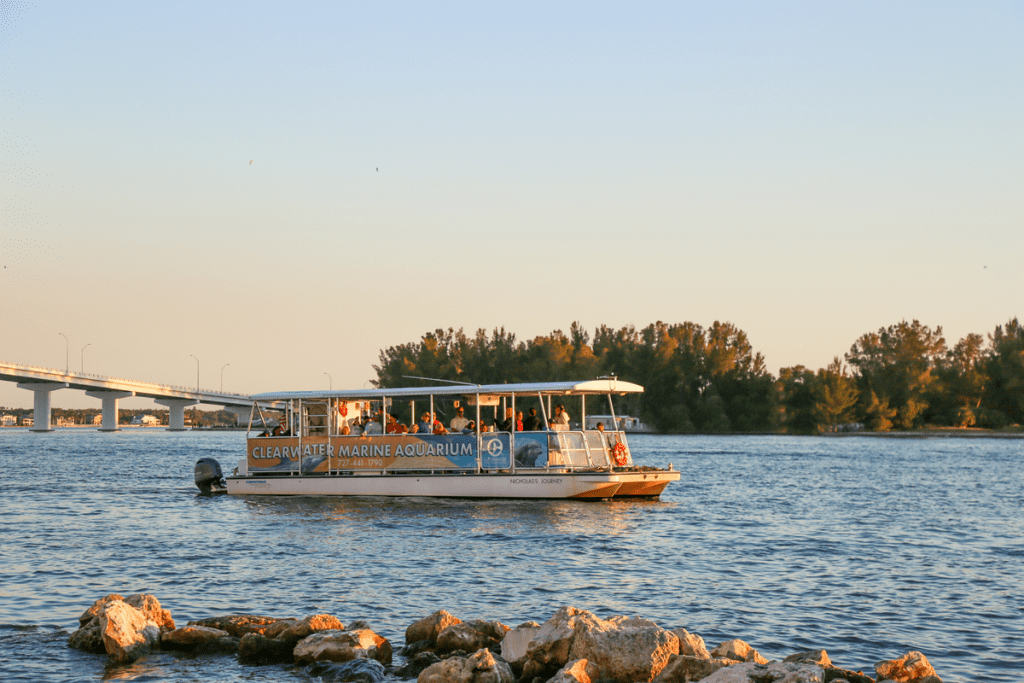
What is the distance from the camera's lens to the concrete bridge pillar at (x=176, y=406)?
14312cm

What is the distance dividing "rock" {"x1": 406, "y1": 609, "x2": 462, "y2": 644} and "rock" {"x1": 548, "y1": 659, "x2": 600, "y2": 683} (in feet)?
7.51

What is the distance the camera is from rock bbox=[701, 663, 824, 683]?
9.85m

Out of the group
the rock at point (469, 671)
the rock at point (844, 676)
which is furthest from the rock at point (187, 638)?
the rock at point (844, 676)

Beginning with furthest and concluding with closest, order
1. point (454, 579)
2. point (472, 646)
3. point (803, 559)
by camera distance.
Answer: point (803, 559) < point (454, 579) < point (472, 646)

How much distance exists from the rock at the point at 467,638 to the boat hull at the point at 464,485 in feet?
55.8

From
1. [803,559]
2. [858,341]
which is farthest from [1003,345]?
[803,559]

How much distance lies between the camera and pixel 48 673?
38.4ft

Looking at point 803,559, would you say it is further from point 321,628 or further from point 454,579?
point 321,628

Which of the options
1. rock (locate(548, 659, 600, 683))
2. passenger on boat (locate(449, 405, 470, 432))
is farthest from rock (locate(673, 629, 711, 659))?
passenger on boat (locate(449, 405, 470, 432))

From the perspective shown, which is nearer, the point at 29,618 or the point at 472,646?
the point at 472,646

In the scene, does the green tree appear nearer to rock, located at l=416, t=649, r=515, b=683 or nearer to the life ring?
the life ring

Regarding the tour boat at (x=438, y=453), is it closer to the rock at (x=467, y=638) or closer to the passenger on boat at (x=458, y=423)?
the passenger on boat at (x=458, y=423)

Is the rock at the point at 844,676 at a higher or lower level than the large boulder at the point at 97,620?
lower

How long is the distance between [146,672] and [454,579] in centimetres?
718
